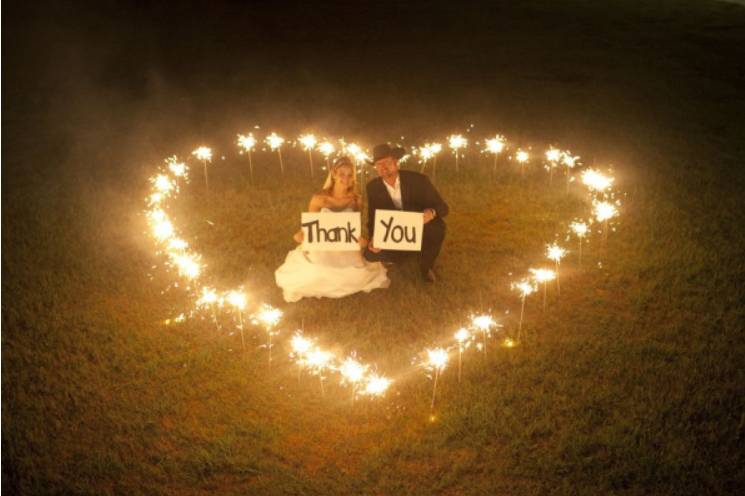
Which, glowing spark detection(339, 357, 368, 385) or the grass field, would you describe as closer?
the grass field

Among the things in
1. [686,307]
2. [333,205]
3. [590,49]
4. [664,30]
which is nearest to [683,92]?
[590,49]

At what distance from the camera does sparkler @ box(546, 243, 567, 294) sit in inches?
270

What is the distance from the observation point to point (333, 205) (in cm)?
655

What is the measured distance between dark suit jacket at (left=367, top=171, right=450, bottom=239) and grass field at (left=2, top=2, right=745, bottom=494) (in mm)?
826

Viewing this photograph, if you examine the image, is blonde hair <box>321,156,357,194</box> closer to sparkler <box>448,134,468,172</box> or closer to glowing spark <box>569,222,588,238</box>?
glowing spark <box>569,222,588,238</box>

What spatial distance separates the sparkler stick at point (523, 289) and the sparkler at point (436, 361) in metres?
0.92

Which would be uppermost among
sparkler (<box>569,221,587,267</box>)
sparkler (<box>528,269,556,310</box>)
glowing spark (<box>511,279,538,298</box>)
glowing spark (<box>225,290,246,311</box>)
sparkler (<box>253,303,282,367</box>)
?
sparkler (<box>569,221,587,267</box>)

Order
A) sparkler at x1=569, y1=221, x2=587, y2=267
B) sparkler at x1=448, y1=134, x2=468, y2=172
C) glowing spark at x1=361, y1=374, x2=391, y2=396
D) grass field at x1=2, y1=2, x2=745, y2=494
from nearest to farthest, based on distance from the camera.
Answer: grass field at x1=2, y1=2, x2=745, y2=494
glowing spark at x1=361, y1=374, x2=391, y2=396
sparkler at x1=569, y1=221, x2=587, y2=267
sparkler at x1=448, y1=134, x2=468, y2=172

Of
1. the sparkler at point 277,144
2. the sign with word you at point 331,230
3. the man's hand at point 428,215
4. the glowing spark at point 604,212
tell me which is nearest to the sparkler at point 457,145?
the glowing spark at point 604,212

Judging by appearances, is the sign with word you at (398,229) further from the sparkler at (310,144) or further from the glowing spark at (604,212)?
the sparkler at (310,144)

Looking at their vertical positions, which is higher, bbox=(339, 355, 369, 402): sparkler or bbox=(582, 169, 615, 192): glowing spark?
bbox=(582, 169, 615, 192): glowing spark

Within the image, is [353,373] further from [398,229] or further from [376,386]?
[398,229]

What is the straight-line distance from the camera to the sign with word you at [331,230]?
602 cm

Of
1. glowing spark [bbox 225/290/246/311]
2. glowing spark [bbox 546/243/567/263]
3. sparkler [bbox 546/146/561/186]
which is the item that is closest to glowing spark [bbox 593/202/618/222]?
glowing spark [bbox 546/243/567/263]
